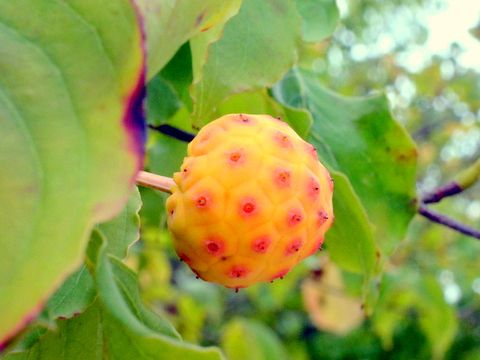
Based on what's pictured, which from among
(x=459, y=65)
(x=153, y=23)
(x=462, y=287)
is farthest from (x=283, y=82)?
A: (x=459, y=65)

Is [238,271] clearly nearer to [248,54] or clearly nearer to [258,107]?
[248,54]

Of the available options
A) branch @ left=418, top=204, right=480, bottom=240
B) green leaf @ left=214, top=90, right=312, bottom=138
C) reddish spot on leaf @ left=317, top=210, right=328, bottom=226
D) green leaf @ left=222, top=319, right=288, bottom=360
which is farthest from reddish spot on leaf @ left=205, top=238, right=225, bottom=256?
green leaf @ left=222, top=319, right=288, bottom=360

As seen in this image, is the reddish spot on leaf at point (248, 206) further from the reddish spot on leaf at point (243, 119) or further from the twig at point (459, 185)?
the twig at point (459, 185)

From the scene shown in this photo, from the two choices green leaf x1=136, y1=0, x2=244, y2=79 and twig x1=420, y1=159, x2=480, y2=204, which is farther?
twig x1=420, y1=159, x2=480, y2=204

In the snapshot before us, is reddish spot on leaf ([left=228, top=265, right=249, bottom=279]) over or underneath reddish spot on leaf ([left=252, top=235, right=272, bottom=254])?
underneath

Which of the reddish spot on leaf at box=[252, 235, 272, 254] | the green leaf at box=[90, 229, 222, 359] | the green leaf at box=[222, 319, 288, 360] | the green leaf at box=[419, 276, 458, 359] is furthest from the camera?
the green leaf at box=[222, 319, 288, 360]

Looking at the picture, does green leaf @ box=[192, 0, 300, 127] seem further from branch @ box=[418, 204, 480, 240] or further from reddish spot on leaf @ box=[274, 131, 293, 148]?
branch @ box=[418, 204, 480, 240]

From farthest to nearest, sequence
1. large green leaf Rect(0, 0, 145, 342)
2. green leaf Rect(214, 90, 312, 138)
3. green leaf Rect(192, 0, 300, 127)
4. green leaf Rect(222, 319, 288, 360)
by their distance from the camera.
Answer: green leaf Rect(222, 319, 288, 360)
green leaf Rect(214, 90, 312, 138)
green leaf Rect(192, 0, 300, 127)
large green leaf Rect(0, 0, 145, 342)

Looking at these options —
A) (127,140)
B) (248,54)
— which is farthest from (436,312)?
(127,140)

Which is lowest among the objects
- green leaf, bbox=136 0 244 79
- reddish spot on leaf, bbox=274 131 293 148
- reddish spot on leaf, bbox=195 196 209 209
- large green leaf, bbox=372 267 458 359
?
large green leaf, bbox=372 267 458 359
